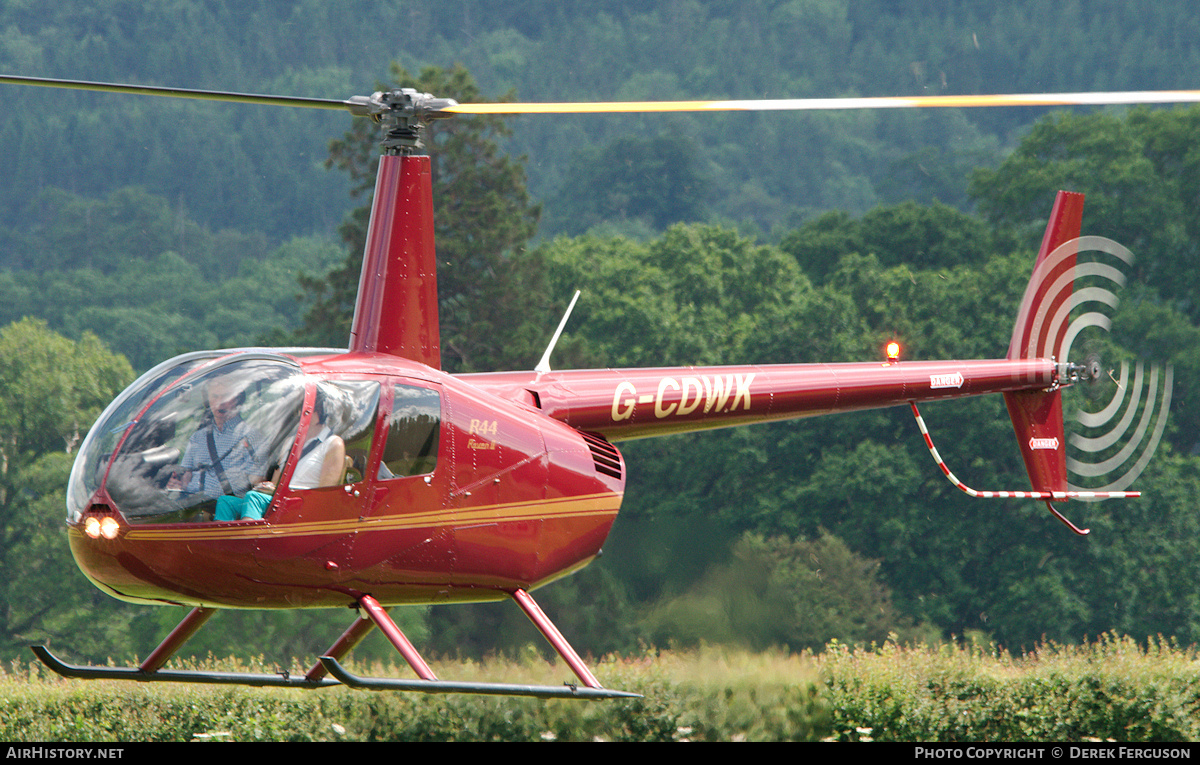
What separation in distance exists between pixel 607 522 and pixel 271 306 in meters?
57.3

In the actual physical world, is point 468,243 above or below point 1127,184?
below

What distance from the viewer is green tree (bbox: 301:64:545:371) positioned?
3353cm

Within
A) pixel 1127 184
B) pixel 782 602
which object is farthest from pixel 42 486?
pixel 1127 184

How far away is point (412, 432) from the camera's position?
7500 mm

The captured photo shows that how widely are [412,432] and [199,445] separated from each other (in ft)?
3.89

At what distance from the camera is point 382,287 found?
8.36 m

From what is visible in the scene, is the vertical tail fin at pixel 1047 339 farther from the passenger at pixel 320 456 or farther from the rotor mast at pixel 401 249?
the passenger at pixel 320 456

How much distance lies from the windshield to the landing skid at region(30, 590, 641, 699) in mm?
999

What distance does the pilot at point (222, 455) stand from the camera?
6.86 metres

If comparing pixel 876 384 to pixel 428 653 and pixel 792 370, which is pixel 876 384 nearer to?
pixel 792 370

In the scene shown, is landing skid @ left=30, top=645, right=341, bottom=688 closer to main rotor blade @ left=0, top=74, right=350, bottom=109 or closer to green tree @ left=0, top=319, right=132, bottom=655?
main rotor blade @ left=0, top=74, right=350, bottom=109

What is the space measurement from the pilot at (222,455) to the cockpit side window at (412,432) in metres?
0.75

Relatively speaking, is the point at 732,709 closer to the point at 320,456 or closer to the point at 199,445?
the point at 320,456

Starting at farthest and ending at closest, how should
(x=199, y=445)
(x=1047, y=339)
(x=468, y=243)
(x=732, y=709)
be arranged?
(x=468, y=243)
(x=732, y=709)
(x=1047, y=339)
(x=199, y=445)
